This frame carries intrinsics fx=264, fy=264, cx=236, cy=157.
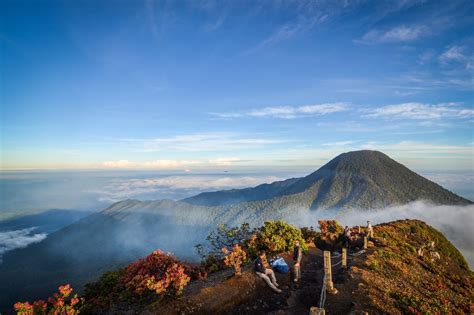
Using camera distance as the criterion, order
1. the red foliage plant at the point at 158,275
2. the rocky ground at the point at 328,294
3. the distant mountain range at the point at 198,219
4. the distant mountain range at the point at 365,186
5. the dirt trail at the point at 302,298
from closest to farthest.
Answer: the red foliage plant at the point at 158,275, the rocky ground at the point at 328,294, the dirt trail at the point at 302,298, the distant mountain range at the point at 198,219, the distant mountain range at the point at 365,186

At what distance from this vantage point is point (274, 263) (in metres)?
13.2

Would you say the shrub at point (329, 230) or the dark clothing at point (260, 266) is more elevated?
the dark clothing at point (260, 266)

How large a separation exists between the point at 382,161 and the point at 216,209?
92548 millimetres

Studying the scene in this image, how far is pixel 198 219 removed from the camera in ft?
513

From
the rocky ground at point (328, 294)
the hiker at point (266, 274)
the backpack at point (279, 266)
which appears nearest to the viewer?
the rocky ground at point (328, 294)

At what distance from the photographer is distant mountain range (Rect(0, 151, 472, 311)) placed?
371ft

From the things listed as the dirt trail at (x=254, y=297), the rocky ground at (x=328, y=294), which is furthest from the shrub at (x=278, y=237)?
the dirt trail at (x=254, y=297)

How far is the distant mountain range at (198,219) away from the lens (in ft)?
371

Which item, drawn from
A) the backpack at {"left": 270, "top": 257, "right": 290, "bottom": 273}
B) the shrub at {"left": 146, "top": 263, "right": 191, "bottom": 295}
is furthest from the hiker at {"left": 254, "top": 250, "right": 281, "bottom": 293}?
the shrub at {"left": 146, "top": 263, "right": 191, "bottom": 295}

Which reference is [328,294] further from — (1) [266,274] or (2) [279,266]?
(2) [279,266]

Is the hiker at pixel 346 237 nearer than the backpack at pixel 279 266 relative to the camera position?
No

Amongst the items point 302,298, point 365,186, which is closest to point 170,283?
point 302,298

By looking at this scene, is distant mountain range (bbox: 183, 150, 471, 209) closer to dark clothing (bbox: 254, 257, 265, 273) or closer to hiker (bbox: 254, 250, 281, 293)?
hiker (bbox: 254, 250, 281, 293)

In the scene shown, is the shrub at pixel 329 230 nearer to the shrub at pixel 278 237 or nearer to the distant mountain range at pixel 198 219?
the shrub at pixel 278 237
